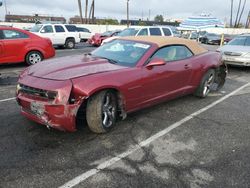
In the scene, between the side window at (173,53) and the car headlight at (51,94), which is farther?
the side window at (173,53)

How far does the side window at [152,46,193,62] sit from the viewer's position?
5017mm

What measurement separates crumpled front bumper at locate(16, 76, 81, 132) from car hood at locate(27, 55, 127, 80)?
0.16 metres

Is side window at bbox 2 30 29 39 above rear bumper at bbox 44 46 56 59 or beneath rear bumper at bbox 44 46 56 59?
above

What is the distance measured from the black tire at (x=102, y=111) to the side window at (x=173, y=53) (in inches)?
50.6

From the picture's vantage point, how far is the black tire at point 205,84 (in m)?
6.18

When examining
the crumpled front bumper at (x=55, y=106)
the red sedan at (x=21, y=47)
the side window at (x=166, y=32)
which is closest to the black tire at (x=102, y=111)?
the crumpled front bumper at (x=55, y=106)

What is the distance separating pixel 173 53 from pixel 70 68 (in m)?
2.26

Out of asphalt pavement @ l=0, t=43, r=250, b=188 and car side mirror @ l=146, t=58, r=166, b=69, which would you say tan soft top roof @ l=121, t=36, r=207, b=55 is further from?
asphalt pavement @ l=0, t=43, r=250, b=188

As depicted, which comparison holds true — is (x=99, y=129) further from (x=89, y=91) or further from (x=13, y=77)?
(x=13, y=77)

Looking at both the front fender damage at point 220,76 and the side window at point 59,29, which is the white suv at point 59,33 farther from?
the front fender damage at point 220,76

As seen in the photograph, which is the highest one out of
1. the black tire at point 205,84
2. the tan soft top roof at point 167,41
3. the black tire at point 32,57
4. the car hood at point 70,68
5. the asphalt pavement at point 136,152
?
the tan soft top roof at point 167,41

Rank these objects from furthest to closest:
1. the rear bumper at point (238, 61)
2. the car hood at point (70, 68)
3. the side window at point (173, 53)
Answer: the rear bumper at point (238, 61), the side window at point (173, 53), the car hood at point (70, 68)

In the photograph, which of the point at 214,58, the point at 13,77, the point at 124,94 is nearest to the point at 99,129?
the point at 124,94

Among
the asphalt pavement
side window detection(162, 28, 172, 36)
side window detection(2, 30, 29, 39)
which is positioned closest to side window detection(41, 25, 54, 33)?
side window detection(162, 28, 172, 36)
